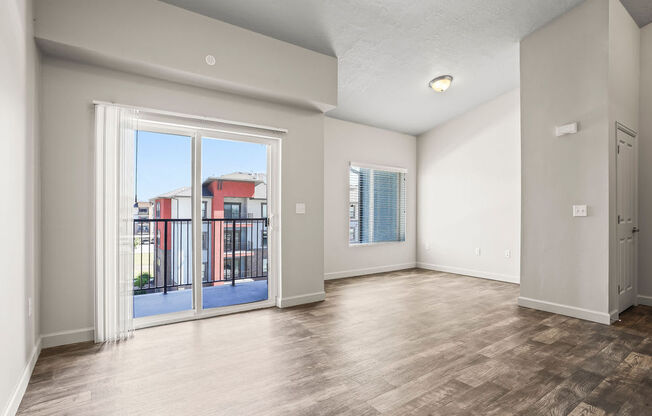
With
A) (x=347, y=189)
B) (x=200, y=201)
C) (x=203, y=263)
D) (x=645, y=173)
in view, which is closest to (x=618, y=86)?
(x=645, y=173)

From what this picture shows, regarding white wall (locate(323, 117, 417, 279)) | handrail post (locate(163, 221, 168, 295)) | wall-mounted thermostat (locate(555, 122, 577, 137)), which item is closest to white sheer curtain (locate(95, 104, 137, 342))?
handrail post (locate(163, 221, 168, 295))

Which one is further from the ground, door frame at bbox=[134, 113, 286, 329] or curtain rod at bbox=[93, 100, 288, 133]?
curtain rod at bbox=[93, 100, 288, 133]

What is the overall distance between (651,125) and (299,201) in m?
4.31

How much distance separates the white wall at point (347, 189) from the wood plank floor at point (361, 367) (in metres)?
2.02

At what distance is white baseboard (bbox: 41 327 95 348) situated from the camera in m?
2.77

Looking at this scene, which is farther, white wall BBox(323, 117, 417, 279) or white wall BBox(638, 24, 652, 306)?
white wall BBox(323, 117, 417, 279)

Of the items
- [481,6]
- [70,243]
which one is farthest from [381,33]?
[70,243]

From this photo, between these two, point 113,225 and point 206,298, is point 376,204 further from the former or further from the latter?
point 113,225

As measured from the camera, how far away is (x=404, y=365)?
246cm

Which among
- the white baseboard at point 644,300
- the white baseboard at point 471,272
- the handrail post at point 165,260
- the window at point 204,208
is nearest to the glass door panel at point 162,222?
the handrail post at point 165,260

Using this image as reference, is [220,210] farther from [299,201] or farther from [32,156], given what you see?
[32,156]

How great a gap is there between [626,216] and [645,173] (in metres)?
0.73

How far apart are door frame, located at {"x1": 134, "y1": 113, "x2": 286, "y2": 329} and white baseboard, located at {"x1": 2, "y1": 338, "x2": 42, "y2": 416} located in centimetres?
83

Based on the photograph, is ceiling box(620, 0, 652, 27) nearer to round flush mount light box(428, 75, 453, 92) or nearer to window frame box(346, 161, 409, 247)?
round flush mount light box(428, 75, 453, 92)
